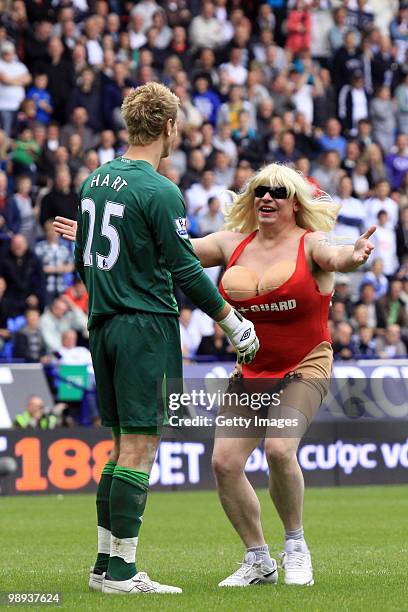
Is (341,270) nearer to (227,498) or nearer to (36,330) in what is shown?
(227,498)

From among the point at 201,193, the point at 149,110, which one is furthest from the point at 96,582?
the point at 201,193

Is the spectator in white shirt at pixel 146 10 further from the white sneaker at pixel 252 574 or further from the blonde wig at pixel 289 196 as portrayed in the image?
the white sneaker at pixel 252 574

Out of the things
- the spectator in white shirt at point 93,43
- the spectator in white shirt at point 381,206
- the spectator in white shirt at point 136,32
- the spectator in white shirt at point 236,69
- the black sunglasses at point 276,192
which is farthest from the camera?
the spectator in white shirt at point 236,69

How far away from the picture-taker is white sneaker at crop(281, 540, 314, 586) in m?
7.51

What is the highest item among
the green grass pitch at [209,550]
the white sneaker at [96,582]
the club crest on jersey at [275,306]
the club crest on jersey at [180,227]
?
the club crest on jersey at [180,227]

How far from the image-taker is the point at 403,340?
1998 centimetres

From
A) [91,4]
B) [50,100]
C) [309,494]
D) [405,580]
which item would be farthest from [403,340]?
[405,580]

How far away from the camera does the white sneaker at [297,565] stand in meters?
7.51

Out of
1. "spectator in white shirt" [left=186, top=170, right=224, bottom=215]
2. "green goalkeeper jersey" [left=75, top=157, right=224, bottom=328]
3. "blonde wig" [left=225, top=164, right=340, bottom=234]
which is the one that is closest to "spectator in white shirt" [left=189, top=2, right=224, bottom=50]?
"spectator in white shirt" [left=186, top=170, right=224, bottom=215]

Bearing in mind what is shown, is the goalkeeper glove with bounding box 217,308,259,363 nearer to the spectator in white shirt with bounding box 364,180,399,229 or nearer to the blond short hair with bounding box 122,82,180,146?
the blond short hair with bounding box 122,82,180,146

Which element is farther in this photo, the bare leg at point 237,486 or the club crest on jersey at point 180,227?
the bare leg at point 237,486

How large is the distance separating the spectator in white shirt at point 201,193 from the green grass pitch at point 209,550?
5495mm

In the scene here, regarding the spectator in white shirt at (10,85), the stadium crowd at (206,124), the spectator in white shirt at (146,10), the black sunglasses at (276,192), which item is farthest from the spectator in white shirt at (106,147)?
the black sunglasses at (276,192)

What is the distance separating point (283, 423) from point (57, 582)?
163 cm
